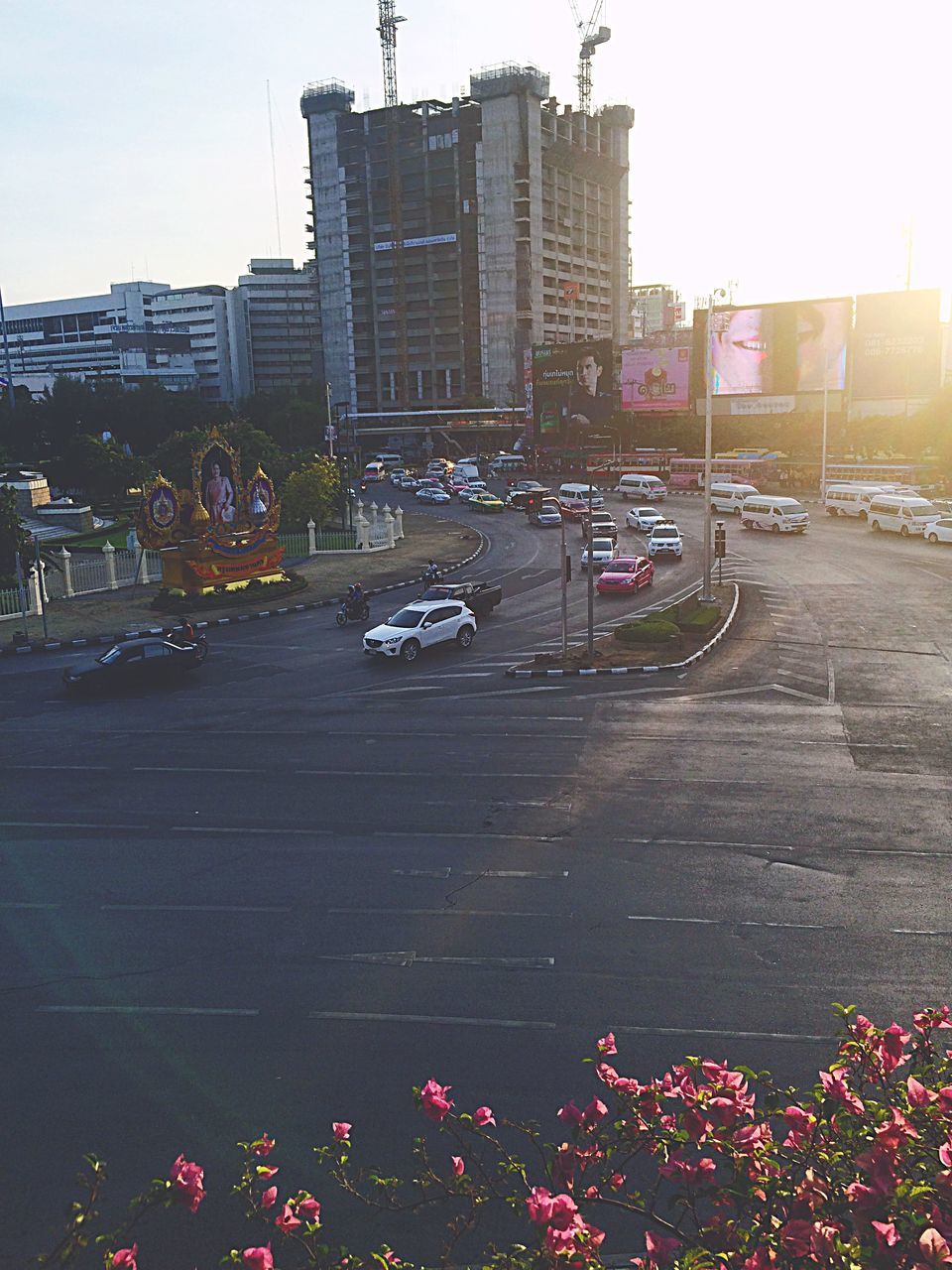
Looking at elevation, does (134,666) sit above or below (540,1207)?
below

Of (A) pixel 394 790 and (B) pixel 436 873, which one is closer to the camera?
(B) pixel 436 873

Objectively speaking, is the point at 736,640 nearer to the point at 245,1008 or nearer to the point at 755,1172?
the point at 245,1008

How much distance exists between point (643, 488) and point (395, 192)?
4049 inches

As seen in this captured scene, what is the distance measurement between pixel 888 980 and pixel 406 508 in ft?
244

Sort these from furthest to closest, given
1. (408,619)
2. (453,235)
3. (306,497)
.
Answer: (453,235) → (306,497) → (408,619)

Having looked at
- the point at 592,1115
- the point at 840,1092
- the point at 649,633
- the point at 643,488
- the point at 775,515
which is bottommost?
the point at 649,633

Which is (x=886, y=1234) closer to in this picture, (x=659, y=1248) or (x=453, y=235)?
(x=659, y=1248)

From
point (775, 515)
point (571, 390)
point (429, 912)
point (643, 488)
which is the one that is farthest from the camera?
point (571, 390)

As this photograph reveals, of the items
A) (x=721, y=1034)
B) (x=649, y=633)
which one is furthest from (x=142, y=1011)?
(x=649, y=633)

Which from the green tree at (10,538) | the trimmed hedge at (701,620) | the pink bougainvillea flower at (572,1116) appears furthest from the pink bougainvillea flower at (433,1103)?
the green tree at (10,538)

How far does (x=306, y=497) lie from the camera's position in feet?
195

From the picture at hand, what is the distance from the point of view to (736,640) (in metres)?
32.5

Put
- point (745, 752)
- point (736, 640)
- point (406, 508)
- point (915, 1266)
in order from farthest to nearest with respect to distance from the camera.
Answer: point (406, 508) → point (736, 640) → point (745, 752) → point (915, 1266)

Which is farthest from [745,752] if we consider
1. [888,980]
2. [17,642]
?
[17,642]
